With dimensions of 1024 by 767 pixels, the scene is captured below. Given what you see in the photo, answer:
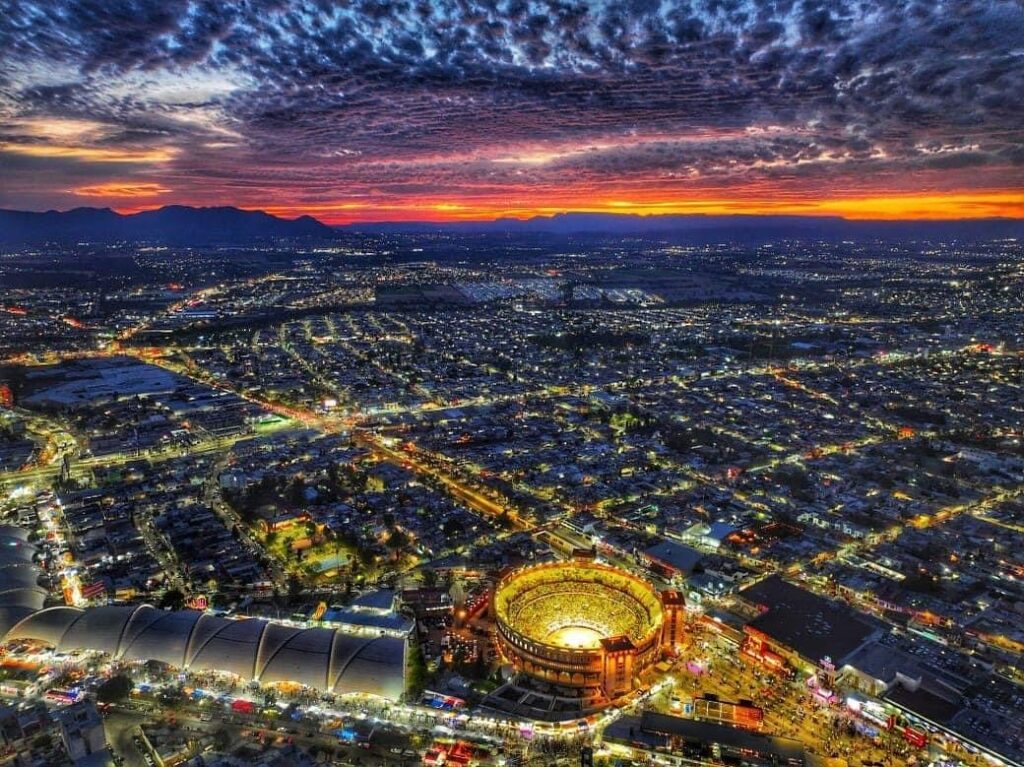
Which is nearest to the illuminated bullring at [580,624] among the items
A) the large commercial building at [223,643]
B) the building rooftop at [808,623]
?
the building rooftop at [808,623]

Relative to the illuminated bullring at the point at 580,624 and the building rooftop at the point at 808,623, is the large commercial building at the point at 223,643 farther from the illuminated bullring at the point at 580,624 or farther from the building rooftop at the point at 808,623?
the building rooftop at the point at 808,623

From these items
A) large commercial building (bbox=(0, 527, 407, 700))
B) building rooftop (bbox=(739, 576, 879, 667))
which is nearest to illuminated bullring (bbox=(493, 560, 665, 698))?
building rooftop (bbox=(739, 576, 879, 667))

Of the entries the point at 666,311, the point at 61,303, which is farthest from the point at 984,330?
the point at 61,303

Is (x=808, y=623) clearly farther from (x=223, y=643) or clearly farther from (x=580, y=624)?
(x=223, y=643)

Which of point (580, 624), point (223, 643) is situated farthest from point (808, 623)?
point (223, 643)

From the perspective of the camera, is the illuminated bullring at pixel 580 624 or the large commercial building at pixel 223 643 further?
the illuminated bullring at pixel 580 624

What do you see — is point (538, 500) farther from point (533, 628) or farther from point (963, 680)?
point (963, 680)

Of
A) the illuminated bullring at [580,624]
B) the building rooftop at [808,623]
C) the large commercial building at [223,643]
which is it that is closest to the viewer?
the large commercial building at [223,643]

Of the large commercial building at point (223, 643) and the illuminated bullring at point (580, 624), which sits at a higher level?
the large commercial building at point (223, 643)

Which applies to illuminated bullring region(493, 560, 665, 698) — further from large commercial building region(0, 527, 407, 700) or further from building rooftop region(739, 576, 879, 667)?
large commercial building region(0, 527, 407, 700)
